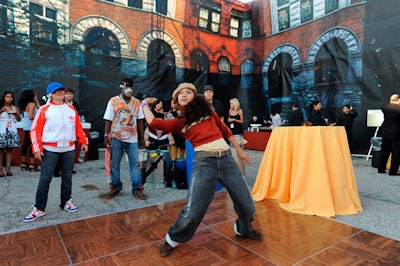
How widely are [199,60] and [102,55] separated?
3.38 metres

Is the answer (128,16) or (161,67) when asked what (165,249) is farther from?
(128,16)

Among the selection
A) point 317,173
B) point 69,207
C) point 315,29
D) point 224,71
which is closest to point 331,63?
point 315,29

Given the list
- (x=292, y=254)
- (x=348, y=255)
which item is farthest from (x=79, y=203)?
(x=348, y=255)

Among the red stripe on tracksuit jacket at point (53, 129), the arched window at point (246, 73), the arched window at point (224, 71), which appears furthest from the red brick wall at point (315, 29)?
the red stripe on tracksuit jacket at point (53, 129)

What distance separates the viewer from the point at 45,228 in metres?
2.50

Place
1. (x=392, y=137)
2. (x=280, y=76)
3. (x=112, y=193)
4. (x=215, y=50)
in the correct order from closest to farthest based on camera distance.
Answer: (x=112, y=193), (x=392, y=137), (x=280, y=76), (x=215, y=50)

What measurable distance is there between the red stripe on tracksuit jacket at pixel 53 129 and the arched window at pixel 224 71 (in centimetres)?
743

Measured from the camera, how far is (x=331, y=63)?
7715 mm

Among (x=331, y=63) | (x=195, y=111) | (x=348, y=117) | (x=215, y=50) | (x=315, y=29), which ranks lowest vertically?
(x=195, y=111)

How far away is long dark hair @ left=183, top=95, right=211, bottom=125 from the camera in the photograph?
1984 mm

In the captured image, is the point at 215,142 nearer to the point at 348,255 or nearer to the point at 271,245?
the point at 271,245

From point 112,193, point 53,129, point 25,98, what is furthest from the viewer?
point 25,98

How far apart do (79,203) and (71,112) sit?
4.03 ft

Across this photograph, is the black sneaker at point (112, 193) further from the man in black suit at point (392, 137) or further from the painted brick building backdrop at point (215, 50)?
the man in black suit at point (392, 137)
